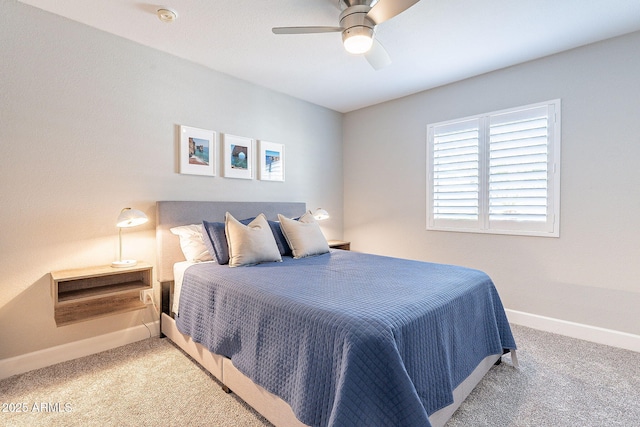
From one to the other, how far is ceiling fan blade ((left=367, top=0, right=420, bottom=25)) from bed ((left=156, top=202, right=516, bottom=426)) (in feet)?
5.30

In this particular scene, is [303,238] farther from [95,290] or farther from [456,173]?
[456,173]

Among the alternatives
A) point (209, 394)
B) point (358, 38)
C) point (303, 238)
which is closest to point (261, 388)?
point (209, 394)

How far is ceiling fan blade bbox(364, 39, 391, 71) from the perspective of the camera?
2.16 m

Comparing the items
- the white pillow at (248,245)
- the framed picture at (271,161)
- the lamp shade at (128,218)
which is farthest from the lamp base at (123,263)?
the framed picture at (271,161)

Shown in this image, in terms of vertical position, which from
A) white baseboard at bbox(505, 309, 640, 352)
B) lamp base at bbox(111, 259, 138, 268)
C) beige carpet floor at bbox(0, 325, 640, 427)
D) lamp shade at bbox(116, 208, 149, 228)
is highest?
lamp shade at bbox(116, 208, 149, 228)

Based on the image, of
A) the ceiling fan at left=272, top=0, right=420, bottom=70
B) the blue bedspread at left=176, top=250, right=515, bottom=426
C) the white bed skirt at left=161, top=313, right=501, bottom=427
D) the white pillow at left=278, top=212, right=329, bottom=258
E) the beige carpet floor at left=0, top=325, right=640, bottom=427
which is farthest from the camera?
the white pillow at left=278, top=212, right=329, bottom=258

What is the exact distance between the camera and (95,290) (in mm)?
2309

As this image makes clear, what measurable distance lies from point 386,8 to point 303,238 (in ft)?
6.17

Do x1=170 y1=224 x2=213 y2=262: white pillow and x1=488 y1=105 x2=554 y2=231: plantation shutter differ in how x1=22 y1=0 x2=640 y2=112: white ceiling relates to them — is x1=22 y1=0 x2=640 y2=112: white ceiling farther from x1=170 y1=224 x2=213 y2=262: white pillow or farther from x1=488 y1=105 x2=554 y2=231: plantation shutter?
x1=170 y1=224 x2=213 y2=262: white pillow

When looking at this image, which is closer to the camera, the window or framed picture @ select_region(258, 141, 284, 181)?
the window

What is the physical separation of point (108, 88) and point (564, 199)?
13.4 ft

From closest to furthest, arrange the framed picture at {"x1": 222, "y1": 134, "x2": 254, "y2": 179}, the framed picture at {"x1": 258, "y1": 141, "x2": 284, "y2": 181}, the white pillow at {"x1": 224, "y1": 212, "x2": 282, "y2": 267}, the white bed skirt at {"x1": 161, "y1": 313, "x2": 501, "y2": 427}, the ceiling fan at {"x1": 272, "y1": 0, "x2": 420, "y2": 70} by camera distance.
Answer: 1. the white bed skirt at {"x1": 161, "y1": 313, "x2": 501, "y2": 427}
2. the ceiling fan at {"x1": 272, "y1": 0, "x2": 420, "y2": 70}
3. the white pillow at {"x1": 224, "y1": 212, "x2": 282, "y2": 267}
4. the framed picture at {"x1": 222, "y1": 134, "x2": 254, "y2": 179}
5. the framed picture at {"x1": 258, "y1": 141, "x2": 284, "y2": 181}

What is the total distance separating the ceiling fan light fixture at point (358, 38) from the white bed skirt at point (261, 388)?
2.17m

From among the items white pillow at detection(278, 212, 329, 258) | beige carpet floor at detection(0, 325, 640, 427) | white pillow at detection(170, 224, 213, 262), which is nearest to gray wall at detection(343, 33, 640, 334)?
beige carpet floor at detection(0, 325, 640, 427)
